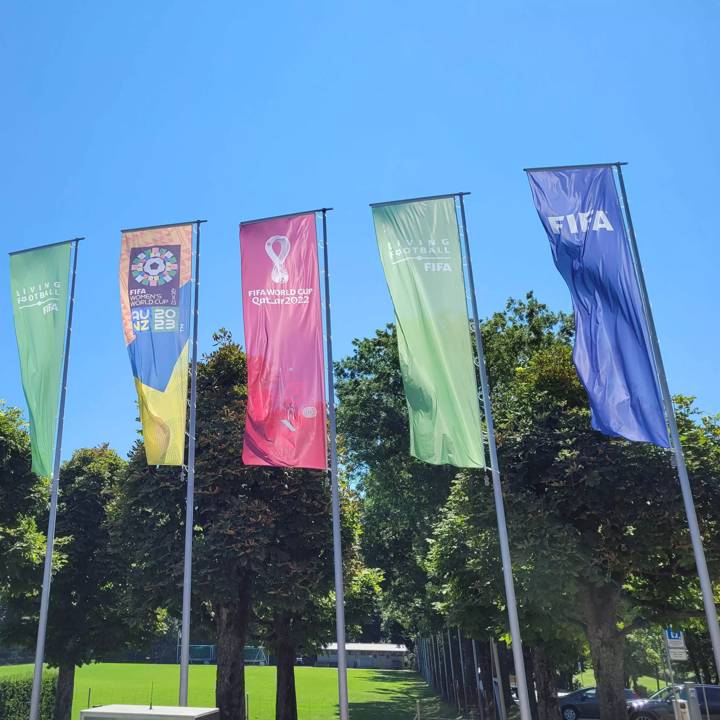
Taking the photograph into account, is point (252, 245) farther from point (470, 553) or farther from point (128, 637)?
point (128, 637)

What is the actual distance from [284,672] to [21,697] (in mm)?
13806

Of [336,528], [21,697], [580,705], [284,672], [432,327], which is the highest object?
[432,327]

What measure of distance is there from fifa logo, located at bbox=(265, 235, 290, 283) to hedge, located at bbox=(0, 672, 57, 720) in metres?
27.4

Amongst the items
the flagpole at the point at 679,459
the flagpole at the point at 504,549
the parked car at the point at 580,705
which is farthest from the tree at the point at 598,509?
the parked car at the point at 580,705

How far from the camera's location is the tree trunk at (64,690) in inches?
1299

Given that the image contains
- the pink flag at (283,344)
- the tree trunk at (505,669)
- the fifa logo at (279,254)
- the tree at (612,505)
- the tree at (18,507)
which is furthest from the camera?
the tree trunk at (505,669)

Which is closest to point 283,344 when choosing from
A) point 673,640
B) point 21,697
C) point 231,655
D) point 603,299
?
point 603,299

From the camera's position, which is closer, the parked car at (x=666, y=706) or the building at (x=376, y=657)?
the parked car at (x=666, y=706)

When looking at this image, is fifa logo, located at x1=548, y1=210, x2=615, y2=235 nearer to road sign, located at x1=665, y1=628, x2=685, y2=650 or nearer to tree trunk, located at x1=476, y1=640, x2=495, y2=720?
road sign, located at x1=665, y1=628, x2=685, y2=650

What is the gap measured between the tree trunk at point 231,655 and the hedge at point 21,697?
46.1ft

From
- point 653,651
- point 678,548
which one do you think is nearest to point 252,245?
point 678,548

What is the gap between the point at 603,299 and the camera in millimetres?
16250

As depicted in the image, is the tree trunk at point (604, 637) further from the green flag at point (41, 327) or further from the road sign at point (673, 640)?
the green flag at point (41, 327)

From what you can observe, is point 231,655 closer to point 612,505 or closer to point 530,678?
point 612,505
